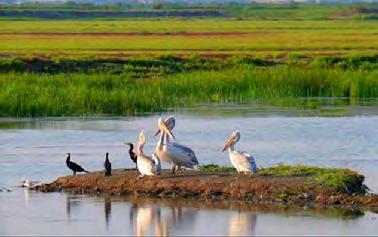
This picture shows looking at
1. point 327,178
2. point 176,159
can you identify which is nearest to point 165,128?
point 176,159

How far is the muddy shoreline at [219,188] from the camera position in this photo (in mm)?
14945

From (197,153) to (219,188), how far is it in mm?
5629

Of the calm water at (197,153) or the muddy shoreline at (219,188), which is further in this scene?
the muddy shoreline at (219,188)

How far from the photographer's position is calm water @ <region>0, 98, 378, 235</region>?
1401 centimetres

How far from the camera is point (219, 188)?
15.6 metres

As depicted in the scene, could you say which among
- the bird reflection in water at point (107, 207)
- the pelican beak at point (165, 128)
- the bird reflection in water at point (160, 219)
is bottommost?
the bird reflection in water at point (107, 207)

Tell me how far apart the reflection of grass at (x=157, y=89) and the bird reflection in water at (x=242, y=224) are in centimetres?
1364

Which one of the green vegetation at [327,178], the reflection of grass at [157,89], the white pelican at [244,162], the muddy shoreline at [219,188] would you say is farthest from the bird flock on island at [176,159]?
the reflection of grass at [157,89]

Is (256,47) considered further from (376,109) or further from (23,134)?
(23,134)

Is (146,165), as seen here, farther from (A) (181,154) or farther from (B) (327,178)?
(B) (327,178)

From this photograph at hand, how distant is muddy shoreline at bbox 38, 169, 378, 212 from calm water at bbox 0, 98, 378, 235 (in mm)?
374

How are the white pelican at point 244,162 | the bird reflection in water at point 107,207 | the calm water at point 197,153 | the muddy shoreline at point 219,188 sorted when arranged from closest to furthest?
the calm water at point 197,153 < the bird reflection in water at point 107,207 < the muddy shoreline at point 219,188 < the white pelican at point 244,162

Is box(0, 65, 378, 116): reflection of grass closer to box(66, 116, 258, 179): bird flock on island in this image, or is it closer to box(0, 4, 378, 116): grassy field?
→ box(0, 4, 378, 116): grassy field

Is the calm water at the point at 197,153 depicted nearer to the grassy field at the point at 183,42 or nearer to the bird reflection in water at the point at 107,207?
the bird reflection in water at the point at 107,207
